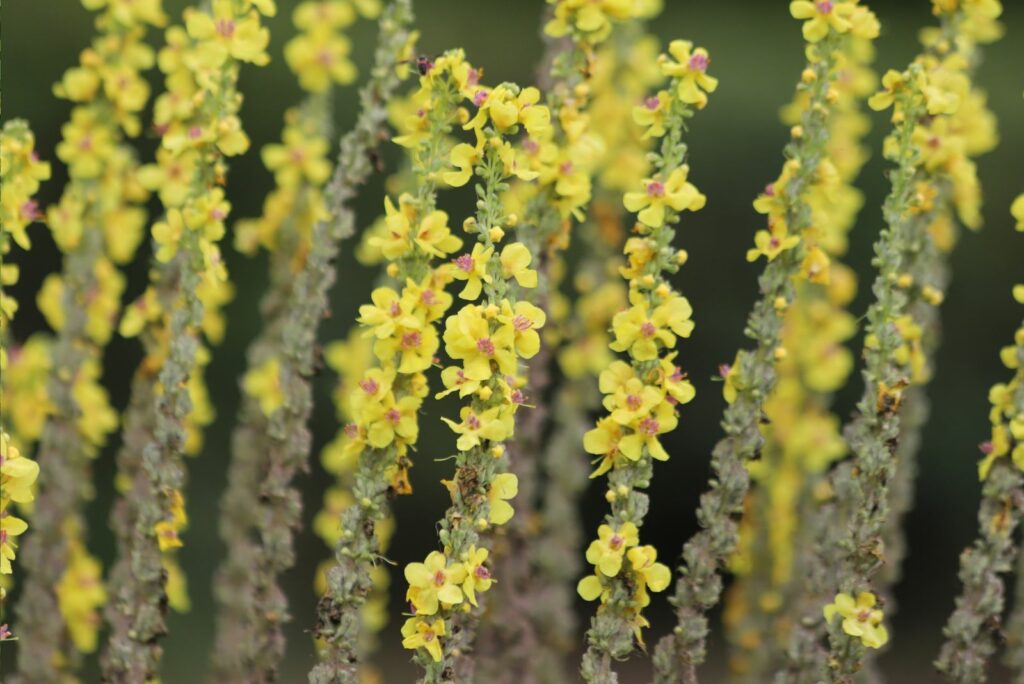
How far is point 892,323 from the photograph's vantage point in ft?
10.4

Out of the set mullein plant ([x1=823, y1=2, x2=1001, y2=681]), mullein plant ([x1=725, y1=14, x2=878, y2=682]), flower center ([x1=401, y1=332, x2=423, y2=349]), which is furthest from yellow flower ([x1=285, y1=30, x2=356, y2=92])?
mullein plant ([x1=823, y1=2, x2=1001, y2=681])

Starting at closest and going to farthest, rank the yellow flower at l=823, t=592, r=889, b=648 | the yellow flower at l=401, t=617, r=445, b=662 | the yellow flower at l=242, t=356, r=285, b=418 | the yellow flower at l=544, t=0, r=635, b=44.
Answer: the yellow flower at l=401, t=617, r=445, b=662 → the yellow flower at l=823, t=592, r=889, b=648 → the yellow flower at l=544, t=0, r=635, b=44 → the yellow flower at l=242, t=356, r=285, b=418

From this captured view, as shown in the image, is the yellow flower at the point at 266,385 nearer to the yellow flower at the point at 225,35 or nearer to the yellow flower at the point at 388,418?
the yellow flower at the point at 225,35

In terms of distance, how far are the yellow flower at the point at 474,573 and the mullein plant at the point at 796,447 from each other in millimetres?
1696

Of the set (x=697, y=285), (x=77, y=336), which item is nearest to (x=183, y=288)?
(x=77, y=336)

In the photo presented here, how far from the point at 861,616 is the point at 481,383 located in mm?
1089

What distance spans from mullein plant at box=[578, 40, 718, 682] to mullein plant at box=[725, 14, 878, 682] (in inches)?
56.3

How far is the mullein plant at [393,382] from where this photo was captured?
299 centimetres

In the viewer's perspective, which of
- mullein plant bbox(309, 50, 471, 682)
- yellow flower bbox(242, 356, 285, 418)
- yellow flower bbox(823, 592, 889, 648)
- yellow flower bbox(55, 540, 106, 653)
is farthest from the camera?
yellow flower bbox(242, 356, 285, 418)

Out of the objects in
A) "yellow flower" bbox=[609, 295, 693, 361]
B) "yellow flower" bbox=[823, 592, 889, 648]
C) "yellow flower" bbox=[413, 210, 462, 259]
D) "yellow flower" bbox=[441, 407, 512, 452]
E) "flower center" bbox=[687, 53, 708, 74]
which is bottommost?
"yellow flower" bbox=[823, 592, 889, 648]

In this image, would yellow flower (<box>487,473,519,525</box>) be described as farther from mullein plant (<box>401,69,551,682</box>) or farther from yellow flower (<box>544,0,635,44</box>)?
yellow flower (<box>544,0,635,44</box>)

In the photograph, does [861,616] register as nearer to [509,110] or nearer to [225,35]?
[509,110]

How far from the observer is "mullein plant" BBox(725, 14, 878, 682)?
4488 mm

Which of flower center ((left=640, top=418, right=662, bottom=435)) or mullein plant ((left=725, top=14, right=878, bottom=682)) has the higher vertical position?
mullein plant ((left=725, top=14, right=878, bottom=682))
